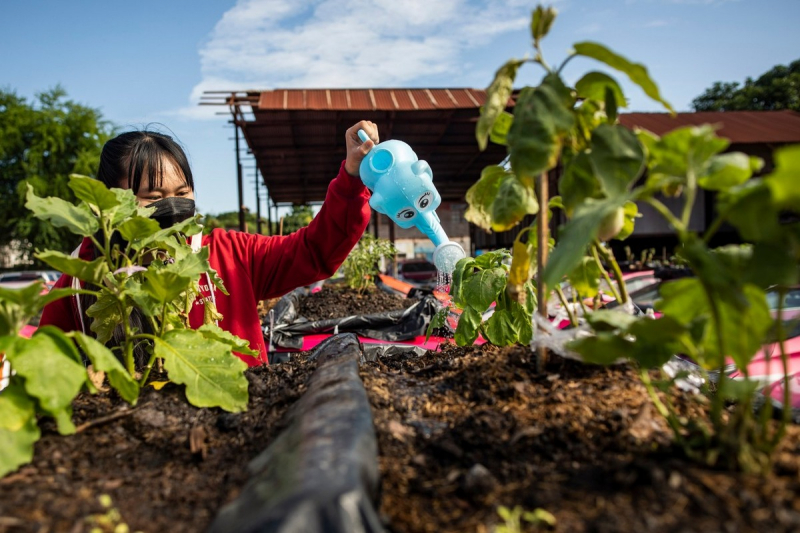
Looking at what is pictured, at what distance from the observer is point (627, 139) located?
96 cm

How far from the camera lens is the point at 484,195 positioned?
140cm

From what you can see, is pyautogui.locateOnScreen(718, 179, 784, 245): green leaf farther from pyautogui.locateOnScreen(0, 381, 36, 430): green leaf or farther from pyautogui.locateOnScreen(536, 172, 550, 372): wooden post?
pyautogui.locateOnScreen(0, 381, 36, 430): green leaf

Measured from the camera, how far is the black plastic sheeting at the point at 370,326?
459 centimetres

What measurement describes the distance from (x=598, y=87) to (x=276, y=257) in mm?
2210

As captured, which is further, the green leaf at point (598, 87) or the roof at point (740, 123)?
the roof at point (740, 123)

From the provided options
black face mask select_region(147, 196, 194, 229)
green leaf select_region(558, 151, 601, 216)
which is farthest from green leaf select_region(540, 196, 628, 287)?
black face mask select_region(147, 196, 194, 229)

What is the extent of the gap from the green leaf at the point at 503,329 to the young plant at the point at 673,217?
0.63 m

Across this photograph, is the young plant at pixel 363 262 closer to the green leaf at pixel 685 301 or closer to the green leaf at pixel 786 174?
the green leaf at pixel 685 301

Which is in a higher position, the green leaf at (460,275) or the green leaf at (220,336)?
the green leaf at (460,275)

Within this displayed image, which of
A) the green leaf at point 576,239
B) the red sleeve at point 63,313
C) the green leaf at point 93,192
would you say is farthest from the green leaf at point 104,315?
the green leaf at point 576,239

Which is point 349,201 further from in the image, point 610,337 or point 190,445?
point 610,337

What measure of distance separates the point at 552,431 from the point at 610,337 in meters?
0.26

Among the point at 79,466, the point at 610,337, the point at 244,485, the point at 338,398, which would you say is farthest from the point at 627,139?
the point at 79,466

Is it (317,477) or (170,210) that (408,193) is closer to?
(170,210)
